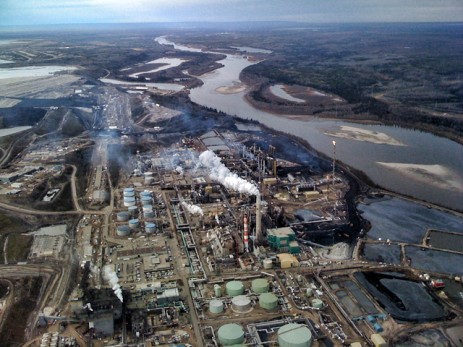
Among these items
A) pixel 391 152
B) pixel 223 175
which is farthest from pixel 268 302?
pixel 391 152

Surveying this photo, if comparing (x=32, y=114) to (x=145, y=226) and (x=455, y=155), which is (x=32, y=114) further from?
(x=455, y=155)

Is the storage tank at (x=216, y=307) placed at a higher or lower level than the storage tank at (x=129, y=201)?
higher

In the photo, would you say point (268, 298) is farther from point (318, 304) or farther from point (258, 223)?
point (258, 223)

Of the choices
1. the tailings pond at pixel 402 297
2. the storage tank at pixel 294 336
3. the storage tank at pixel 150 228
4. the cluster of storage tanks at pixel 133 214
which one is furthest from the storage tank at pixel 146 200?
the storage tank at pixel 294 336

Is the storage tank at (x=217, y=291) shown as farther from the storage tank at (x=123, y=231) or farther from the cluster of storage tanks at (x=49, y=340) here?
the storage tank at (x=123, y=231)

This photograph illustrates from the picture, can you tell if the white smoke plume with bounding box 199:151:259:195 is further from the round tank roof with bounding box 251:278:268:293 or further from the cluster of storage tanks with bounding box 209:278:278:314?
the cluster of storage tanks with bounding box 209:278:278:314

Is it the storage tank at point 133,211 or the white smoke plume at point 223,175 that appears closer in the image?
the storage tank at point 133,211

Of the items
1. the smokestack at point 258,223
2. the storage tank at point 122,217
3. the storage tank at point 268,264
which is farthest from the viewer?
the storage tank at point 122,217
